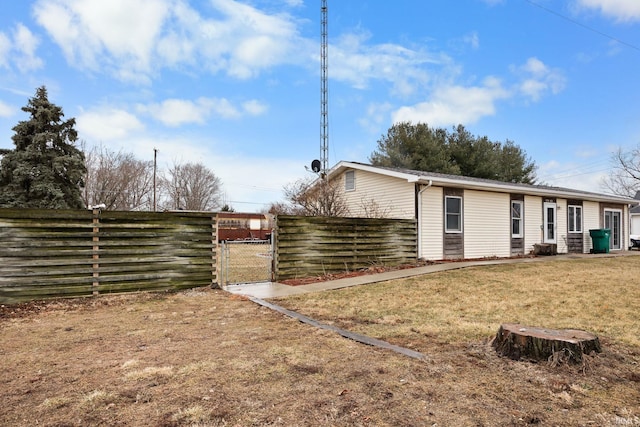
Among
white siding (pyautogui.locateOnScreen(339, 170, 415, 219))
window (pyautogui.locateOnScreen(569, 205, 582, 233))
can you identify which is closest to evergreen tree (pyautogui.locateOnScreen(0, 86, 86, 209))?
white siding (pyautogui.locateOnScreen(339, 170, 415, 219))

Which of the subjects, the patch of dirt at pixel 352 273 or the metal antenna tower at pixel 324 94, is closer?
the patch of dirt at pixel 352 273

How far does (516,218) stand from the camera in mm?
14828

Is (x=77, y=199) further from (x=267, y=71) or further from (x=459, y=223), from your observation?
(x=459, y=223)

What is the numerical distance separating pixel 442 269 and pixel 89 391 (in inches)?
361

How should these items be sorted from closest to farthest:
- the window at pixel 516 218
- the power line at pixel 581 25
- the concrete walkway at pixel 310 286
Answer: the concrete walkway at pixel 310 286 < the power line at pixel 581 25 < the window at pixel 516 218

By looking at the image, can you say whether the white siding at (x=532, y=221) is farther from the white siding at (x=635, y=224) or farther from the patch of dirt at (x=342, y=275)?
the white siding at (x=635, y=224)

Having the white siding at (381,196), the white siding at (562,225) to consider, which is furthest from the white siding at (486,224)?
the white siding at (562,225)

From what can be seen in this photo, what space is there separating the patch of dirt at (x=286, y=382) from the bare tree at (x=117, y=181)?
29.5 meters

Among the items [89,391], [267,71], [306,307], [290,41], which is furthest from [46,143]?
[89,391]

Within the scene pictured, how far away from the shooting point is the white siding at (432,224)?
12188 mm

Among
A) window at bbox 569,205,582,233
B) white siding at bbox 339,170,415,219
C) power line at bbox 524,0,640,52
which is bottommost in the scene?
window at bbox 569,205,582,233

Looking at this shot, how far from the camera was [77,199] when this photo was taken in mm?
21891

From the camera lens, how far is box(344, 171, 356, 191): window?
15.1m

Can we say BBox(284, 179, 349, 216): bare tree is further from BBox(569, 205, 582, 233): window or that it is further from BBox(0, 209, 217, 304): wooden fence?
BBox(569, 205, 582, 233): window
